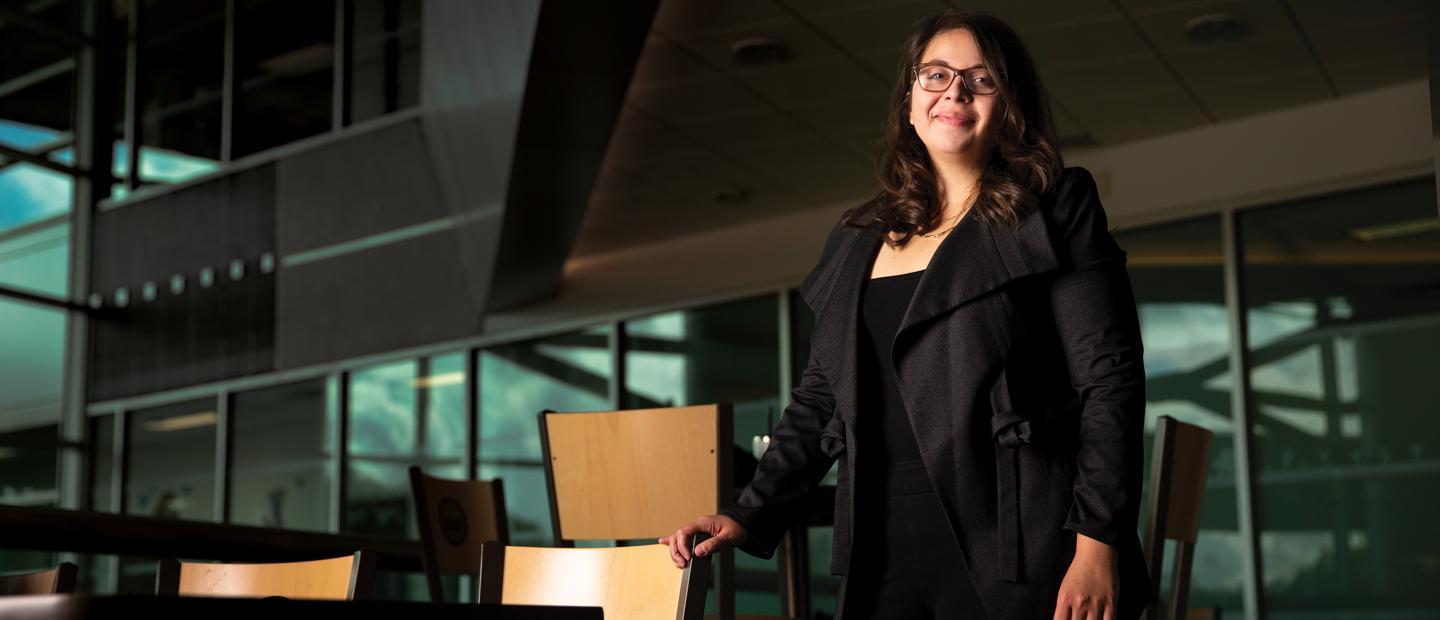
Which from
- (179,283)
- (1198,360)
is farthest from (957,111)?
(179,283)

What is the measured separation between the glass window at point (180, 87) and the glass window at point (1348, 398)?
710cm

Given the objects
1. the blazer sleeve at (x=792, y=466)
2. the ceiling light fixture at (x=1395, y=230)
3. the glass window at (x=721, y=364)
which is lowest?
the blazer sleeve at (x=792, y=466)

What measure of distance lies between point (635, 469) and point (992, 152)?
1.48m

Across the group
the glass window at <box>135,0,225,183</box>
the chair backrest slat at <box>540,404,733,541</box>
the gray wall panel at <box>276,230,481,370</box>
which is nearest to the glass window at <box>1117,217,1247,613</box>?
the chair backrest slat at <box>540,404,733,541</box>

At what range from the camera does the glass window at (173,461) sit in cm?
945

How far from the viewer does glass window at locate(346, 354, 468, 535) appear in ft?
27.9

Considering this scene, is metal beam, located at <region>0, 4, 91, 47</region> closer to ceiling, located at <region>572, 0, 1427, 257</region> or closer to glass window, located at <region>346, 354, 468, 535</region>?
glass window, located at <region>346, 354, 468, 535</region>

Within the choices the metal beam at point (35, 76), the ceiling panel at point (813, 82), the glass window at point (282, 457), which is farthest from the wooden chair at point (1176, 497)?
the metal beam at point (35, 76)

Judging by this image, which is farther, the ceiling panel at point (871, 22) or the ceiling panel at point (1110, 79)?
the ceiling panel at point (1110, 79)

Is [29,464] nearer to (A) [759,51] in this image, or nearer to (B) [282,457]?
(B) [282,457]

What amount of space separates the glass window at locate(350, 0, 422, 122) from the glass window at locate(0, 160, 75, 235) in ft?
9.04

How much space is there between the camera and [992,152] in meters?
1.64

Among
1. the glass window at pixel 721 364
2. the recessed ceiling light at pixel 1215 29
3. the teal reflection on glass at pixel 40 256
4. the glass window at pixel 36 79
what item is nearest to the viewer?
the recessed ceiling light at pixel 1215 29

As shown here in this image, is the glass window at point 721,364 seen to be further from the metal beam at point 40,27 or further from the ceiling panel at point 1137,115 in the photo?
the metal beam at point 40,27
